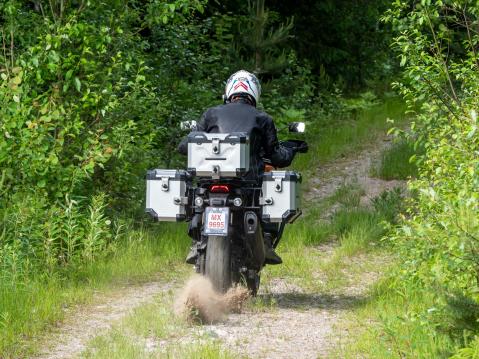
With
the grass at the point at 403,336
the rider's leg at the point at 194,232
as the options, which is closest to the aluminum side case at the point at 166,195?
the rider's leg at the point at 194,232

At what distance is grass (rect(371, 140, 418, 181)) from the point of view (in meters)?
16.5

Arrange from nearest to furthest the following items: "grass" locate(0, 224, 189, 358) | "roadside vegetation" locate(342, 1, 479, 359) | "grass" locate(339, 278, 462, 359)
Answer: "roadside vegetation" locate(342, 1, 479, 359)
"grass" locate(339, 278, 462, 359)
"grass" locate(0, 224, 189, 358)

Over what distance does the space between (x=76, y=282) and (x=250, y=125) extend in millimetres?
2398

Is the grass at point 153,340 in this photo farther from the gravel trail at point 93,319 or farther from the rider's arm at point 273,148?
the rider's arm at point 273,148

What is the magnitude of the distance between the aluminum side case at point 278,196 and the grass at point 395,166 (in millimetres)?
8038

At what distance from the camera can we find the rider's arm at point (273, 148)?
8945mm

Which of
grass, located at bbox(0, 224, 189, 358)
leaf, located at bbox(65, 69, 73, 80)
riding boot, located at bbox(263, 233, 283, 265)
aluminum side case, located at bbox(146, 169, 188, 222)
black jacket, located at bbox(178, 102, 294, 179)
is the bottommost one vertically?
grass, located at bbox(0, 224, 189, 358)

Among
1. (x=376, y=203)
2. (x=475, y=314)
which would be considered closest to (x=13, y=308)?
(x=475, y=314)

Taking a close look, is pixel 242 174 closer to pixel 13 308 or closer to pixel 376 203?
pixel 13 308

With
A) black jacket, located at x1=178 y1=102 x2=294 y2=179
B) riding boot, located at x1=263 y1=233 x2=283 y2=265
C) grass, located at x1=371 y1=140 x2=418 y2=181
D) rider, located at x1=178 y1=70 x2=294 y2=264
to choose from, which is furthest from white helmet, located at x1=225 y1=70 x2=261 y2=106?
grass, located at x1=371 y1=140 x2=418 y2=181

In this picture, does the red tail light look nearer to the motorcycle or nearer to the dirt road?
the motorcycle

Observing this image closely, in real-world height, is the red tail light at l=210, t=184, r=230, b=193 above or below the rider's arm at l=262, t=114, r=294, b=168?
below

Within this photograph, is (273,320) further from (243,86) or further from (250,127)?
(243,86)

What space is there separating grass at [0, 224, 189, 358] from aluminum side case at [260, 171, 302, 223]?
192 cm
